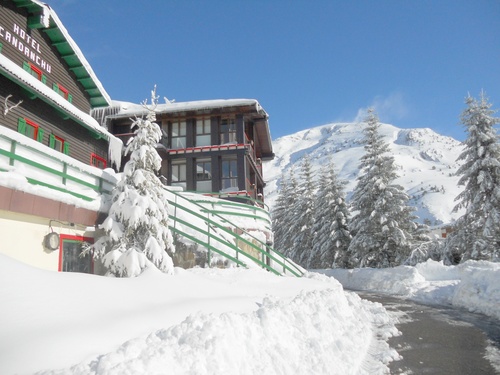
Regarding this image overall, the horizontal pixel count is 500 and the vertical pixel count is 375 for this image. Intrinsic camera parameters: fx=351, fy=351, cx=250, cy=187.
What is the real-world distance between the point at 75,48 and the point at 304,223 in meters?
27.6

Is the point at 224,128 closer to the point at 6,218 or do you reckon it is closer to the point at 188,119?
the point at 188,119

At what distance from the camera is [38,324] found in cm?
349

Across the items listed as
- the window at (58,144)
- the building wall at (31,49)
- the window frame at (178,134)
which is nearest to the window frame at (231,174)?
the window frame at (178,134)

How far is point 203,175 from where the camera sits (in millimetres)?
25016

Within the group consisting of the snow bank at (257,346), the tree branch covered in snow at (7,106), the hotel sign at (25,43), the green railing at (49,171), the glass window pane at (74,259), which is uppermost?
the hotel sign at (25,43)

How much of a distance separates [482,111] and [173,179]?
21.4 meters

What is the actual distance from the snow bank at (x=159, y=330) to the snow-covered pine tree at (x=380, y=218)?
2050 centimetres

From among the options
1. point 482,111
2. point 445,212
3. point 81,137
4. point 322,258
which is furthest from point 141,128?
point 445,212

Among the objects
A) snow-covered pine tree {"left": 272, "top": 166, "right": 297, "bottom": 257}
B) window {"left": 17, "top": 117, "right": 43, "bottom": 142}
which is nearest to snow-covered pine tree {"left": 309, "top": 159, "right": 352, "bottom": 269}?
A: snow-covered pine tree {"left": 272, "top": 166, "right": 297, "bottom": 257}

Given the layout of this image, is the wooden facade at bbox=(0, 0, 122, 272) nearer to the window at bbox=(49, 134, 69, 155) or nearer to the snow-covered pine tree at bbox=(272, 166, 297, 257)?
the window at bbox=(49, 134, 69, 155)

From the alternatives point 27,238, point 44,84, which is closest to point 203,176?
point 44,84

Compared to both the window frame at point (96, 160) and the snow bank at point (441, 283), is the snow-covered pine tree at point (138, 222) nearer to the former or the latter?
the window frame at point (96, 160)

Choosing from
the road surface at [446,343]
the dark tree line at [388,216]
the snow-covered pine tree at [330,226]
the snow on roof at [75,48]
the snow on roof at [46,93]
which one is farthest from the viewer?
the snow-covered pine tree at [330,226]

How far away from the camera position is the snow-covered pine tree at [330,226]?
31.8 metres
